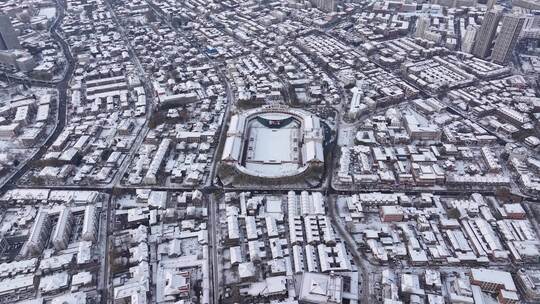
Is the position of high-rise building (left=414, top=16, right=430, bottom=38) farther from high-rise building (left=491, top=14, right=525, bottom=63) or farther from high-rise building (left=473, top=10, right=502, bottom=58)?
high-rise building (left=491, top=14, right=525, bottom=63)

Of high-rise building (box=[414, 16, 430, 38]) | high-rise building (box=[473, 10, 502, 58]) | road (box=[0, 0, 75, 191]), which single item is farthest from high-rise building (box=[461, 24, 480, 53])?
road (box=[0, 0, 75, 191])

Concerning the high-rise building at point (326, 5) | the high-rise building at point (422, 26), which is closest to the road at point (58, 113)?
the high-rise building at point (326, 5)

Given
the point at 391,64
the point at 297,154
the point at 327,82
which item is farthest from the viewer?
the point at 391,64

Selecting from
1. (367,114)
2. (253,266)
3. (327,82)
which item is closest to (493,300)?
(253,266)

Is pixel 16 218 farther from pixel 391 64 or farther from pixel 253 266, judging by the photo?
pixel 391 64

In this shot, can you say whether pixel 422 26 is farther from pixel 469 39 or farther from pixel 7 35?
pixel 7 35
